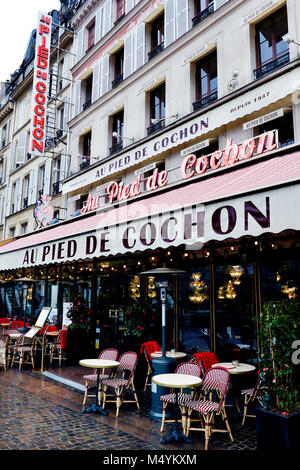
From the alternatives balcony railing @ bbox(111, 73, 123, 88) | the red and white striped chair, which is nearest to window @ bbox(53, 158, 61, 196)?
balcony railing @ bbox(111, 73, 123, 88)

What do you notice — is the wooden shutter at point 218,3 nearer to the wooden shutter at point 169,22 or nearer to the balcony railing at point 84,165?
the wooden shutter at point 169,22

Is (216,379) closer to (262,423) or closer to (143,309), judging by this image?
(262,423)

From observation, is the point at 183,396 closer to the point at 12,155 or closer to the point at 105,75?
the point at 105,75

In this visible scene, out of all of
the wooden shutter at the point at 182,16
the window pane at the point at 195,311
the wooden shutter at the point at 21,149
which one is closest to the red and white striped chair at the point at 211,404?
the window pane at the point at 195,311

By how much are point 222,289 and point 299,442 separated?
3946 millimetres

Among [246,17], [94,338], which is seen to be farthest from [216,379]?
[246,17]

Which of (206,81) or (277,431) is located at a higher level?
(206,81)

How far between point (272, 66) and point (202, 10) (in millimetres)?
3882

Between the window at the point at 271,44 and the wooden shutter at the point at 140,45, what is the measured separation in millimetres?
4595

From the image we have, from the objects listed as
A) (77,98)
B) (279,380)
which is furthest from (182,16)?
(279,380)

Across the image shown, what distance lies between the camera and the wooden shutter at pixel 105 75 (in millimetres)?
14336

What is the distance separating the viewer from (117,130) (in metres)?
13.9

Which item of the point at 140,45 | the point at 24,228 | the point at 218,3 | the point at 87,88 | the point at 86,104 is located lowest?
the point at 24,228
